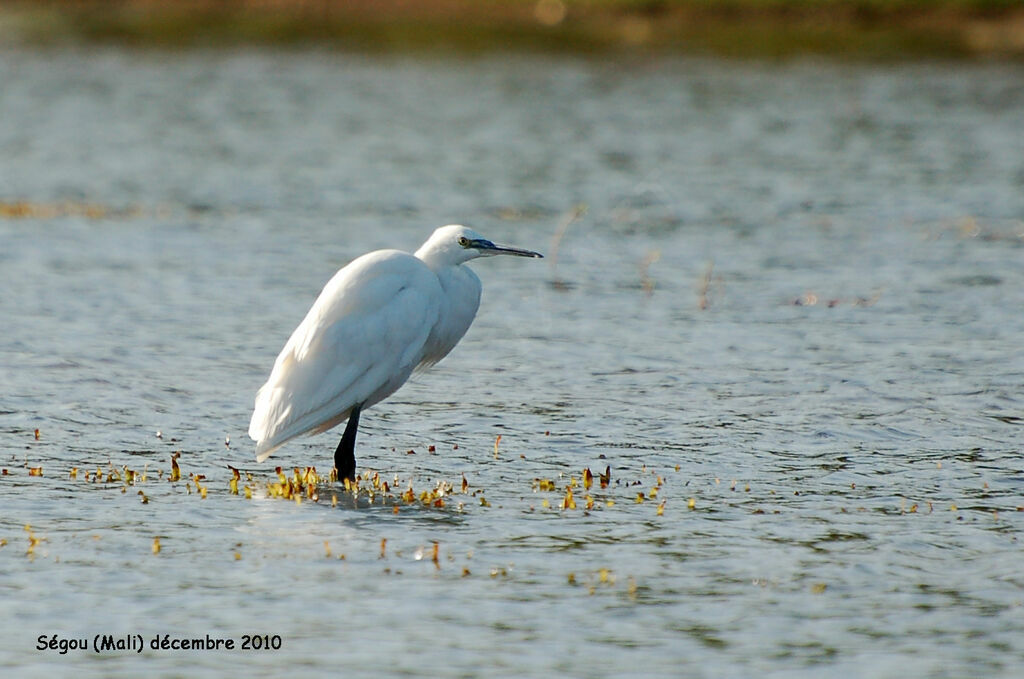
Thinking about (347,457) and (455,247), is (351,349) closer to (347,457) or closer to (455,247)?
(347,457)

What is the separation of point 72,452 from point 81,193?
13624mm

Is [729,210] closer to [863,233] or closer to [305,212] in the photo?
[863,233]

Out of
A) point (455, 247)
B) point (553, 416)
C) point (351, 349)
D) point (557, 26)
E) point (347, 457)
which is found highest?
point (557, 26)

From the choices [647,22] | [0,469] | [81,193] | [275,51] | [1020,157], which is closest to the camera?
[0,469]

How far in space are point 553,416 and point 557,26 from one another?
3972cm

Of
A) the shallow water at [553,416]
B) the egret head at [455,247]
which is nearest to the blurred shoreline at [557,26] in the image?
the shallow water at [553,416]

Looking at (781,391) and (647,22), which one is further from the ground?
(647,22)

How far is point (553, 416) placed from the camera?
11.7 m

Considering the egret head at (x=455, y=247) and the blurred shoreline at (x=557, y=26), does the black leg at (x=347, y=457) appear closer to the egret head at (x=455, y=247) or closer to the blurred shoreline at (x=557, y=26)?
the egret head at (x=455, y=247)

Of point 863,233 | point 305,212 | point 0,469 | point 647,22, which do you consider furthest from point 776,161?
point 647,22

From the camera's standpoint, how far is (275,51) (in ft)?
Answer: 143

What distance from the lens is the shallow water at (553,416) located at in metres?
7.56

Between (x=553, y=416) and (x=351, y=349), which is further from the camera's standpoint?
(x=553, y=416)

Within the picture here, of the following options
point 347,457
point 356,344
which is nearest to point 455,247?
point 356,344
